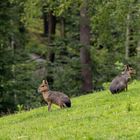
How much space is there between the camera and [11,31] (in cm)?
3400

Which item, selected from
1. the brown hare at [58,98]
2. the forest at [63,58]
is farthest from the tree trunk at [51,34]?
the brown hare at [58,98]

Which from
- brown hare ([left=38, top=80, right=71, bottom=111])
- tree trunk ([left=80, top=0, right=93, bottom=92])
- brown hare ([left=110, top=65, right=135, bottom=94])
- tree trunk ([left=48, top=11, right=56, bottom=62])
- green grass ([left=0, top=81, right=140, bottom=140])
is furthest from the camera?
tree trunk ([left=48, top=11, right=56, bottom=62])

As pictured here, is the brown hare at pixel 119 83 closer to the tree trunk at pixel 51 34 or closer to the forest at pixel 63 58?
the forest at pixel 63 58

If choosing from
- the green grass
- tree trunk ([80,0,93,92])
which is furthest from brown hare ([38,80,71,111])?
tree trunk ([80,0,93,92])

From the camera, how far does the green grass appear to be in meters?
13.3

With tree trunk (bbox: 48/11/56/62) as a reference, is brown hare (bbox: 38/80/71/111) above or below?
above

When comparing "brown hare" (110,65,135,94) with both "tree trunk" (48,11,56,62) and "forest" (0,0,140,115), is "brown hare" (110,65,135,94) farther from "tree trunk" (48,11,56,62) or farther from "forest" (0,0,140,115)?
"tree trunk" (48,11,56,62)

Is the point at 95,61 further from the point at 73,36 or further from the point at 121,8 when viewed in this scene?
the point at 121,8

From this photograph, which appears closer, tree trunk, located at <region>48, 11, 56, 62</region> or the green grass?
the green grass

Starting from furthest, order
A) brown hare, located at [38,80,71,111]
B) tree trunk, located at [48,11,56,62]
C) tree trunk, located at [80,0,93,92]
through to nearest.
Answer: tree trunk, located at [48,11,56,62], tree trunk, located at [80,0,93,92], brown hare, located at [38,80,71,111]

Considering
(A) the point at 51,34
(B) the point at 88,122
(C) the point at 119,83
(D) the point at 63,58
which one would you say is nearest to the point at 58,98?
(C) the point at 119,83

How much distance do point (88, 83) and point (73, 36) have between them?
20.9 feet

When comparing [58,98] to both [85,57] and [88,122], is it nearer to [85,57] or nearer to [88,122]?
[88,122]

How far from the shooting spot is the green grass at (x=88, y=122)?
1327 cm
